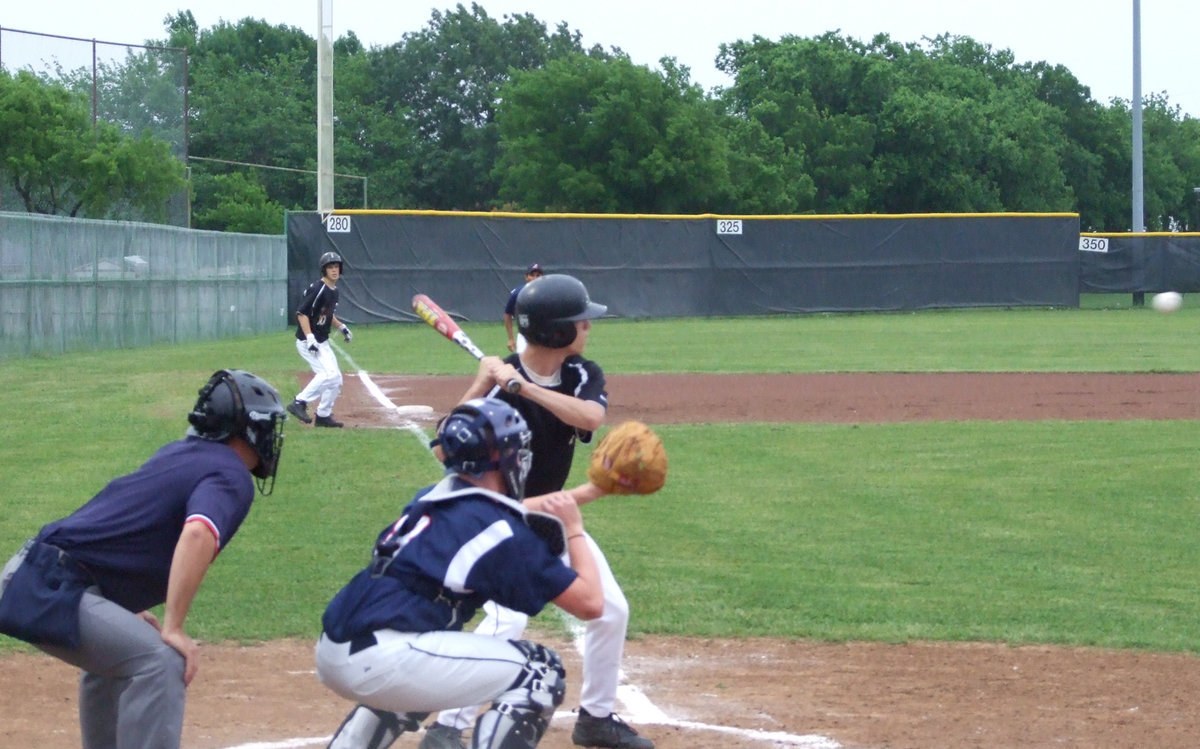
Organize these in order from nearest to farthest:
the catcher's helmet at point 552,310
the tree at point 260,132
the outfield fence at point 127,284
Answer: the catcher's helmet at point 552,310
the outfield fence at point 127,284
the tree at point 260,132

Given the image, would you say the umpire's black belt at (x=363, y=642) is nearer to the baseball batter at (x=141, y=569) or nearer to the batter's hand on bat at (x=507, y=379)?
the baseball batter at (x=141, y=569)

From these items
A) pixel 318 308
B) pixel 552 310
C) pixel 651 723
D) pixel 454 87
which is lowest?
pixel 651 723

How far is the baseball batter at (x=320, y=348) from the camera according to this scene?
1454 cm

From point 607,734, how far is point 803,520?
192 inches

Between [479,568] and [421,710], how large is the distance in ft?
1.55

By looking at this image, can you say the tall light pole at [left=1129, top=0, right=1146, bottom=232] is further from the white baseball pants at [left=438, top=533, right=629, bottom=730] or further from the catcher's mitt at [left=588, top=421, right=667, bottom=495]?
the catcher's mitt at [left=588, top=421, right=667, bottom=495]

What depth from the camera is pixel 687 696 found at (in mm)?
5898

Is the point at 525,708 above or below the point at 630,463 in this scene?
below

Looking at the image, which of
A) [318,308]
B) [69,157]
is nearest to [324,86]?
[69,157]

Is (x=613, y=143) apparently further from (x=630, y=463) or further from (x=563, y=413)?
(x=630, y=463)

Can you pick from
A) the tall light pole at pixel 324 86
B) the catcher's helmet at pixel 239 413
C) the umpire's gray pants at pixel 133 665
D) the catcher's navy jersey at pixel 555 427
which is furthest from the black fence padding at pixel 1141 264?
the umpire's gray pants at pixel 133 665

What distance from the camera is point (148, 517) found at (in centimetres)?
387

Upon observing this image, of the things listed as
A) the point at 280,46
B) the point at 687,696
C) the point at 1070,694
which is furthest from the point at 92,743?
the point at 280,46

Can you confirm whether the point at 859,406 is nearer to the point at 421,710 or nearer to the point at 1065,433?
the point at 1065,433
